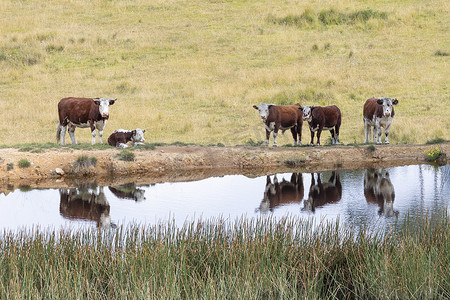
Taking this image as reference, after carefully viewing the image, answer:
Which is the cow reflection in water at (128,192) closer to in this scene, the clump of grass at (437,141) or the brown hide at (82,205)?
the brown hide at (82,205)

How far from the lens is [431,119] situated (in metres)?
24.0

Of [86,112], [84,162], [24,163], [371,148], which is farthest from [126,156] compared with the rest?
[371,148]

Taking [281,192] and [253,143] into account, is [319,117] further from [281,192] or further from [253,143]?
[281,192]

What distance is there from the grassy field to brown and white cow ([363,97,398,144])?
144 centimetres

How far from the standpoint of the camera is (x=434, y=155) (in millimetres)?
19641

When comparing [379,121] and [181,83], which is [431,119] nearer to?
[379,121]

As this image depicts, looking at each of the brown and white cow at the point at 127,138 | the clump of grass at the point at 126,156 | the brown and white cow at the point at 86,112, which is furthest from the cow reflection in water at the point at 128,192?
the brown and white cow at the point at 86,112

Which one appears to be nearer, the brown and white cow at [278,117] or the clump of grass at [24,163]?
the clump of grass at [24,163]

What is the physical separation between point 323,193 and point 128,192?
4850mm

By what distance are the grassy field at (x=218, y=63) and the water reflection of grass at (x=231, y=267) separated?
12.8m

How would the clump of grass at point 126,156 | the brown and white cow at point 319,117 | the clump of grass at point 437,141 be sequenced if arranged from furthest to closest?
1. the clump of grass at point 437,141
2. the brown and white cow at point 319,117
3. the clump of grass at point 126,156

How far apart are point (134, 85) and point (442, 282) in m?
23.4

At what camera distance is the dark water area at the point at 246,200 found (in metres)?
13.7

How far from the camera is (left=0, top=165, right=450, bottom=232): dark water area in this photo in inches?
539
